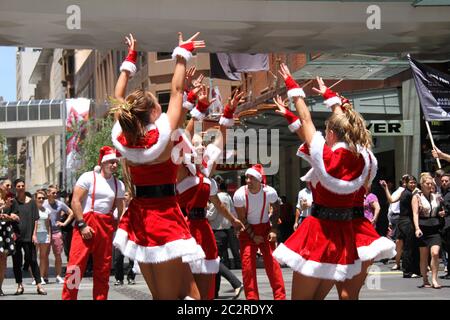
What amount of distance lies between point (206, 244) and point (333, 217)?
2.14 meters

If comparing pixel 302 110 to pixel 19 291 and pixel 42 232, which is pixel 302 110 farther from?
pixel 42 232

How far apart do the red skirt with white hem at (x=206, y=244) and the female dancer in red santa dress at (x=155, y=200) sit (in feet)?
6.58

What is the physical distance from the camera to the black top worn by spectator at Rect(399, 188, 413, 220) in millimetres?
16281

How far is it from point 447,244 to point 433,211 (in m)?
0.75

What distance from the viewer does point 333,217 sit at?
706 cm

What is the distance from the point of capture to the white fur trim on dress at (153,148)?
659cm

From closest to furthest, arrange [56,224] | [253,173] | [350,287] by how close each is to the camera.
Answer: [350,287] < [253,173] < [56,224]

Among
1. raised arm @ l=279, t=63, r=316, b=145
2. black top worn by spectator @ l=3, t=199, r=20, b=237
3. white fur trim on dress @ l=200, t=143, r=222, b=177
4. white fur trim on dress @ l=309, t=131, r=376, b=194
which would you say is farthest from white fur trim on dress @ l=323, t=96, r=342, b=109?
black top worn by spectator @ l=3, t=199, r=20, b=237

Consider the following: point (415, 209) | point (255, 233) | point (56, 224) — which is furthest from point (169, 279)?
point (56, 224)

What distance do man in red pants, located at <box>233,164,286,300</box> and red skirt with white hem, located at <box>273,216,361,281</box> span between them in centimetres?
391

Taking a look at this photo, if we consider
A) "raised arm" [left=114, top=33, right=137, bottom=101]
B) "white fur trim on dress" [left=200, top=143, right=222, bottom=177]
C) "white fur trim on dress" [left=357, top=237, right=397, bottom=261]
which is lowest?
"white fur trim on dress" [left=357, top=237, right=397, bottom=261]

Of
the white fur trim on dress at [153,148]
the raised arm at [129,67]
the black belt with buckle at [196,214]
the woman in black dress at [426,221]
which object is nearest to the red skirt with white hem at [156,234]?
the white fur trim on dress at [153,148]

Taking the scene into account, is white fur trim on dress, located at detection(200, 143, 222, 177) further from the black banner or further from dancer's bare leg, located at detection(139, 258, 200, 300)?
the black banner
